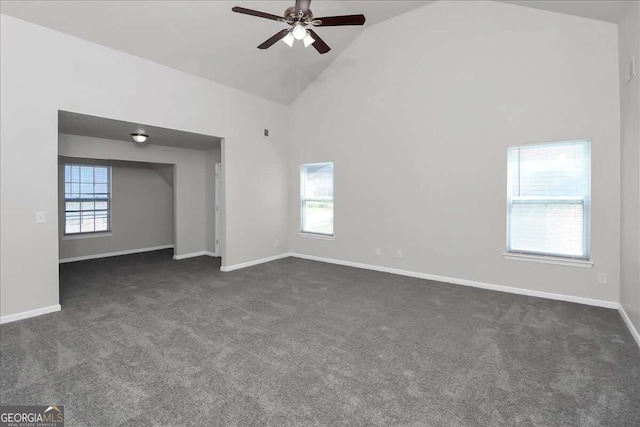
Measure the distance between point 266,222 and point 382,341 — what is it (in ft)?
12.9

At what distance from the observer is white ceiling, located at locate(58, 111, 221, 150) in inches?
160

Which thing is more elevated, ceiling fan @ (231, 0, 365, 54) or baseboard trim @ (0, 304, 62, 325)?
ceiling fan @ (231, 0, 365, 54)

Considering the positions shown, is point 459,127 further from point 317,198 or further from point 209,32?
point 209,32

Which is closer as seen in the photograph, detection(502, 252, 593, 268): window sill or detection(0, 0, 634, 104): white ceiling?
detection(0, 0, 634, 104): white ceiling

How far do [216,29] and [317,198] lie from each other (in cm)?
344

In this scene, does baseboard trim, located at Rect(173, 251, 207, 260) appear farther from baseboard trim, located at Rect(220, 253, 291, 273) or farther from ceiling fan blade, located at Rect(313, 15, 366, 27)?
ceiling fan blade, located at Rect(313, 15, 366, 27)

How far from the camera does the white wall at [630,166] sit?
282 centimetres

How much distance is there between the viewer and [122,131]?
15.8 ft

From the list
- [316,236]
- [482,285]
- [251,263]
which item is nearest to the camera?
[482,285]

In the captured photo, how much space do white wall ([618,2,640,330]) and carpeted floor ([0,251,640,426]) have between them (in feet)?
1.23

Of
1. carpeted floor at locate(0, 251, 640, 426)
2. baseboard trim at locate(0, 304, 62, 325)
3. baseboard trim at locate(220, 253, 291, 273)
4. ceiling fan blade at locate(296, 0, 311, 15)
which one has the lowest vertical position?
carpeted floor at locate(0, 251, 640, 426)

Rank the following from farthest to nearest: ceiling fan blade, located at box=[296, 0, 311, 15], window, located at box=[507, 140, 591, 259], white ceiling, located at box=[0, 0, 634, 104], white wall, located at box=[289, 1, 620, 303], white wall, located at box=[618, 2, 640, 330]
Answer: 1. window, located at box=[507, 140, 591, 259]
2. white wall, located at box=[289, 1, 620, 303]
3. white ceiling, located at box=[0, 0, 634, 104]
4. white wall, located at box=[618, 2, 640, 330]
5. ceiling fan blade, located at box=[296, 0, 311, 15]

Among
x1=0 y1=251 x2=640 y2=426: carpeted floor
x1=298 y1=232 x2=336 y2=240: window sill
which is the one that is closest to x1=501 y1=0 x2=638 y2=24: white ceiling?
x1=0 y1=251 x2=640 y2=426: carpeted floor

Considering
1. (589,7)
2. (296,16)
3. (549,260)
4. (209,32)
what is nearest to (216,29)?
(209,32)
